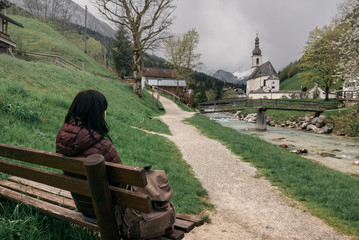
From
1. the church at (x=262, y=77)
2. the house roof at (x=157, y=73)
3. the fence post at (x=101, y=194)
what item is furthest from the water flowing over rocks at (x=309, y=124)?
the church at (x=262, y=77)

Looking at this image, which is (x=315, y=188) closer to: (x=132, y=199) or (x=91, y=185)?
(x=132, y=199)

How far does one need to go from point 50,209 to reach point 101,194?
1275 mm

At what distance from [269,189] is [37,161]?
5.86m

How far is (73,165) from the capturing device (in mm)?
2061

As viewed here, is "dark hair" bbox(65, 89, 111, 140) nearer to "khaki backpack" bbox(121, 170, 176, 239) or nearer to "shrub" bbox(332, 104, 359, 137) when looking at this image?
"khaki backpack" bbox(121, 170, 176, 239)

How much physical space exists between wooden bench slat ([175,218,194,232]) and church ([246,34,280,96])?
267 ft

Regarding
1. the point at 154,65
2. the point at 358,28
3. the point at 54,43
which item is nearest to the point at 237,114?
the point at 358,28

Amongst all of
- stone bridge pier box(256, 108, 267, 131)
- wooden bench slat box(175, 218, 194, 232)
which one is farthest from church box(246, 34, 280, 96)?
wooden bench slat box(175, 218, 194, 232)

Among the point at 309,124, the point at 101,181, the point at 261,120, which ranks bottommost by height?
the point at 309,124

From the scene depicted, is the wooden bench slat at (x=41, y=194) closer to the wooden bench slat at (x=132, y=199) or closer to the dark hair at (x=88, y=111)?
the dark hair at (x=88, y=111)

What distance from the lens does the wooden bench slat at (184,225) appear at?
253 centimetres

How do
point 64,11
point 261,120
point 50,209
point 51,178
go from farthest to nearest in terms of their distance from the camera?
point 64,11 < point 261,120 < point 50,209 < point 51,178

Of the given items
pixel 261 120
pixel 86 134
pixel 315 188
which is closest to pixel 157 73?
pixel 261 120

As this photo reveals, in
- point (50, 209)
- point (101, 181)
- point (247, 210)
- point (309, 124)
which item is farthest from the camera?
point (309, 124)
